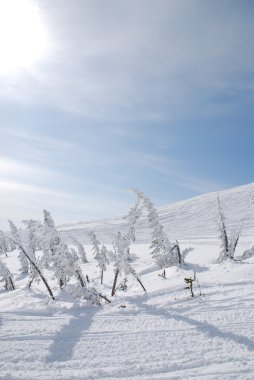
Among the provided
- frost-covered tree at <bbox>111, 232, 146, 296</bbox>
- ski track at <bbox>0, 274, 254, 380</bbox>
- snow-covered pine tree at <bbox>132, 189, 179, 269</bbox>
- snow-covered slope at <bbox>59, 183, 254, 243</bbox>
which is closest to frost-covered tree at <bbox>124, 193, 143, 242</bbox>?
frost-covered tree at <bbox>111, 232, 146, 296</bbox>

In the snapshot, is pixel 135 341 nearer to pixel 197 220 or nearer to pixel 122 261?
pixel 122 261

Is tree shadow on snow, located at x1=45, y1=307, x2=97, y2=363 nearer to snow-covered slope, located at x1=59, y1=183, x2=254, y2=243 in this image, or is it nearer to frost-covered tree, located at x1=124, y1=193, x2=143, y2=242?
frost-covered tree, located at x1=124, y1=193, x2=143, y2=242

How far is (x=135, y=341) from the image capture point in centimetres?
933

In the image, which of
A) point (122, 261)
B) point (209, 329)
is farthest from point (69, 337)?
point (122, 261)

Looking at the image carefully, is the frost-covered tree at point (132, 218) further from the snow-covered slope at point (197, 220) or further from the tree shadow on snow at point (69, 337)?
the snow-covered slope at point (197, 220)

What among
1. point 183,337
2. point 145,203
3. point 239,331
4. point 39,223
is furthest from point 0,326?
point 145,203

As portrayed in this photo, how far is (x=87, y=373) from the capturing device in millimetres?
7613

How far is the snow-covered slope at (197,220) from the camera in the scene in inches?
3388

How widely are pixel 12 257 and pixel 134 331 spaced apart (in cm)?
8017

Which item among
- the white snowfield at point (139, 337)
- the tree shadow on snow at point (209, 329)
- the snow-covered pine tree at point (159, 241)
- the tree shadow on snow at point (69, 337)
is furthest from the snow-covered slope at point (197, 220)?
the tree shadow on snow at point (69, 337)

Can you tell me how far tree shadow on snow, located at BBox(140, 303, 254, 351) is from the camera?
906cm

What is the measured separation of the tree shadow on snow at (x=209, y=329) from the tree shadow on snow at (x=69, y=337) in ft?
7.75

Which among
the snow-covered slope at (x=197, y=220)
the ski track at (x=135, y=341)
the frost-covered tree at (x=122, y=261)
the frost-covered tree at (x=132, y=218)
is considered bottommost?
the ski track at (x=135, y=341)

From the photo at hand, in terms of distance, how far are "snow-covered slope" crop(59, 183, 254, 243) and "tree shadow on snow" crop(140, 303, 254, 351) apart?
64574 mm
